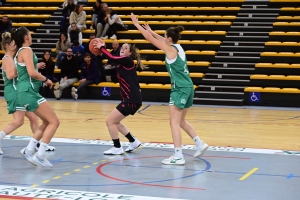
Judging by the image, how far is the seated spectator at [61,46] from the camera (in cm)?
1606

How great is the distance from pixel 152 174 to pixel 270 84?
8.82 m

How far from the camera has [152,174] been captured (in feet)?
20.6

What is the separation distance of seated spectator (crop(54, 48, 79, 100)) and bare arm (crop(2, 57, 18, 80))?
320 inches

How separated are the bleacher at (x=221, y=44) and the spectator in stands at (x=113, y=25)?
0.72ft

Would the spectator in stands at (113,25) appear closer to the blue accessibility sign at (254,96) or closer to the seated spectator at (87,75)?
the seated spectator at (87,75)

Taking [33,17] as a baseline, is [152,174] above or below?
below

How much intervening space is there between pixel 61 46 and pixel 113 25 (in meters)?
1.70

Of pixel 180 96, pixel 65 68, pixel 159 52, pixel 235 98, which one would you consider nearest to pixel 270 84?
pixel 235 98

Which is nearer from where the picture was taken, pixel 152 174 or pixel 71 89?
pixel 152 174

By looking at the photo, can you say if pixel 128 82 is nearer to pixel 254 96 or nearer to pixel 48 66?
pixel 254 96

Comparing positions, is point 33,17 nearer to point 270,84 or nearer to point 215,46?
point 215,46

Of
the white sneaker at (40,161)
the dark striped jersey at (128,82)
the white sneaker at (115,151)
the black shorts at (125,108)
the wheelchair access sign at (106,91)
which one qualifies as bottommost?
the wheelchair access sign at (106,91)

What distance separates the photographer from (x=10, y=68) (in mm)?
6875

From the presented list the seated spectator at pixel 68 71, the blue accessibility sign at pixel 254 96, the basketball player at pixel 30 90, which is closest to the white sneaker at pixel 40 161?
the basketball player at pixel 30 90
